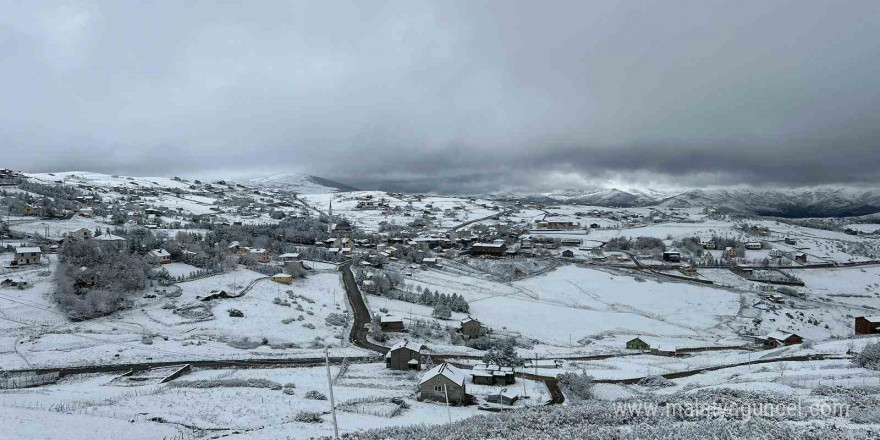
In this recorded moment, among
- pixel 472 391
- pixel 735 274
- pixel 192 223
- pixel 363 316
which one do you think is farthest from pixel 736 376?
pixel 192 223

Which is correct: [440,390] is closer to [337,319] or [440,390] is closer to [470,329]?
[470,329]

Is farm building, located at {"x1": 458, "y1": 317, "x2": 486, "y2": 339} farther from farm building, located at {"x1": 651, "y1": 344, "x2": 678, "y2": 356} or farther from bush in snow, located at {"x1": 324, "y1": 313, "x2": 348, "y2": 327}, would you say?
farm building, located at {"x1": 651, "y1": 344, "x2": 678, "y2": 356}

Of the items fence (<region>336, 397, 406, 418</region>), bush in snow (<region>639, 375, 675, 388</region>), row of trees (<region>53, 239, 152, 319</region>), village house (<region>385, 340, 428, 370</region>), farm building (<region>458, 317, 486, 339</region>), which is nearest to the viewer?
fence (<region>336, 397, 406, 418</region>)

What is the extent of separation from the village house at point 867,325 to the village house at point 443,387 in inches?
2024

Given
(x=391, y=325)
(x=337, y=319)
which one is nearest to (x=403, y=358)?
(x=391, y=325)

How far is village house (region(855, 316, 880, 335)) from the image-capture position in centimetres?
5047

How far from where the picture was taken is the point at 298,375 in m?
32.5

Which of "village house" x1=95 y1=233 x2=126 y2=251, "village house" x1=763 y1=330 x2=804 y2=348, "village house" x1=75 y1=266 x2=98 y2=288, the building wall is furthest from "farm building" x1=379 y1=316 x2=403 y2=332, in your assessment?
"village house" x1=763 y1=330 x2=804 y2=348

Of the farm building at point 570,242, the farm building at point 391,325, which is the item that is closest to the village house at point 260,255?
the farm building at point 391,325

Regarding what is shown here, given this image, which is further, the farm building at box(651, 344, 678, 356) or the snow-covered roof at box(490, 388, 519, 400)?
the farm building at box(651, 344, 678, 356)

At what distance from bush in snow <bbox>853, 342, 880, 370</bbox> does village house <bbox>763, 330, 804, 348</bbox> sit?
21.3 meters

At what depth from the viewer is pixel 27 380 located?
27.9 meters

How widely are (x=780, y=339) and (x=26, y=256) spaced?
8586cm

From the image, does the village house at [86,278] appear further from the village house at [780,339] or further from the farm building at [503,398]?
the village house at [780,339]
